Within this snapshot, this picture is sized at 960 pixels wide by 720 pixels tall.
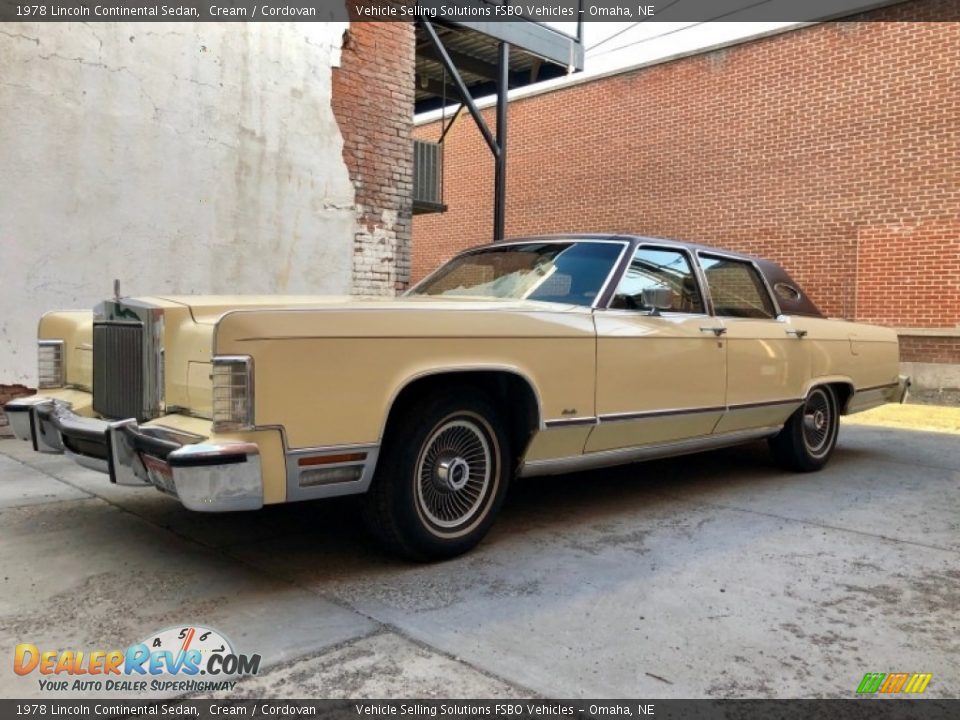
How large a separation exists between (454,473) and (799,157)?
33.9 ft

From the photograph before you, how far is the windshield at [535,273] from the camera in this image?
4.26m

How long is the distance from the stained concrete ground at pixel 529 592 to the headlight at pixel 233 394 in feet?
2.40

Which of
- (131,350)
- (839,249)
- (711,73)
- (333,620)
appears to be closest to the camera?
(333,620)

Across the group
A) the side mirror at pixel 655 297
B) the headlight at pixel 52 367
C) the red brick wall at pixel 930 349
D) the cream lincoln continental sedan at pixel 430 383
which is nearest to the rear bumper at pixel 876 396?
the cream lincoln continental sedan at pixel 430 383

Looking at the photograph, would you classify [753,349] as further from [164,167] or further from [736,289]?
[164,167]

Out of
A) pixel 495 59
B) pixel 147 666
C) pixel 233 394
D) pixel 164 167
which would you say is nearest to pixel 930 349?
pixel 495 59

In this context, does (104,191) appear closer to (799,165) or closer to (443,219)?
(799,165)

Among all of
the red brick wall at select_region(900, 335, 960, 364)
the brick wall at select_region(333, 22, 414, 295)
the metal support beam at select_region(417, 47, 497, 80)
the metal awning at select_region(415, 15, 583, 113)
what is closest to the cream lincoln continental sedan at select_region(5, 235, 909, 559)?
the brick wall at select_region(333, 22, 414, 295)

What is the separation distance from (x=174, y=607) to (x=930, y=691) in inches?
104

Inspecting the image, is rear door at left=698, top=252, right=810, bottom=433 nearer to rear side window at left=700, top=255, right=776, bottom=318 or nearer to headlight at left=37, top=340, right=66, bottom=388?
rear side window at left=700, top=255, right=776, bottom=318

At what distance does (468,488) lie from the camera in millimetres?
3594

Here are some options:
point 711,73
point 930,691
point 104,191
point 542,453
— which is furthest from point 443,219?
point 930,691

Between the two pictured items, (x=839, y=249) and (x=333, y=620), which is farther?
(x=839, y=249)

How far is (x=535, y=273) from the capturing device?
4422 millimetres
